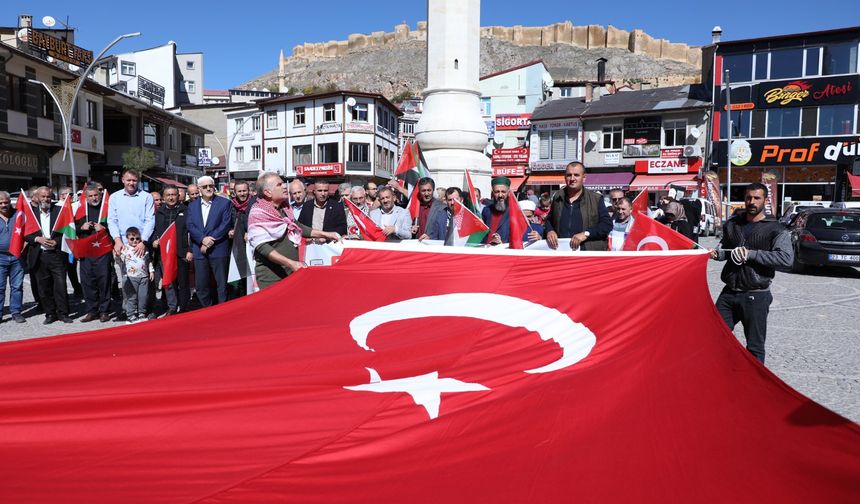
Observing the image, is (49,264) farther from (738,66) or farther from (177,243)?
(738,66)

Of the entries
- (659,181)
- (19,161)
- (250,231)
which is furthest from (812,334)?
(659,181)

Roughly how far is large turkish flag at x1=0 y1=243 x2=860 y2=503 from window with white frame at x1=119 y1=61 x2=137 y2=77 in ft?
212

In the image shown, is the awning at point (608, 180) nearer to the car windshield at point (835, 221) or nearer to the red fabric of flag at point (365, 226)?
the car windshield at point (835, 221)

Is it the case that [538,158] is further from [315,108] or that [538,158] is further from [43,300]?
[43,300]

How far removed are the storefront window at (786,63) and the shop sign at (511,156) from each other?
16800 millimetres

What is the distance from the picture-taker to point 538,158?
4853cm

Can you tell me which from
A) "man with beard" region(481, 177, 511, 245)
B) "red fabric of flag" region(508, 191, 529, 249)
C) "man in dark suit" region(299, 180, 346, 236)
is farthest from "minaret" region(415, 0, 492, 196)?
"red fabric of flag" region(508, 191, 529, 249)

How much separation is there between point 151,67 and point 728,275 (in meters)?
70.9

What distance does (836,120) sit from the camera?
3834 centimetres

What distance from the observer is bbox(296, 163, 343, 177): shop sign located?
181 ft

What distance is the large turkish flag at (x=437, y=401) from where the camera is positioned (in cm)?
287

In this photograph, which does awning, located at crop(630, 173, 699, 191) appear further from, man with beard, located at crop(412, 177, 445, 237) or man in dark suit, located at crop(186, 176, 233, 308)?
man in dark suit, located at crop(186, 176, 233, 308)

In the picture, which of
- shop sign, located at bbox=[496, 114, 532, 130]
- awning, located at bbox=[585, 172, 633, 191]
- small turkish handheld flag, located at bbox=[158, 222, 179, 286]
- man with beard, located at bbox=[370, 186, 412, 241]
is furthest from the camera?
shop sign, located at bbox=[496, 114, 532, 130]

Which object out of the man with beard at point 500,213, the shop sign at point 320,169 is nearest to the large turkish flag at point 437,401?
the man with beard at point 500,213
